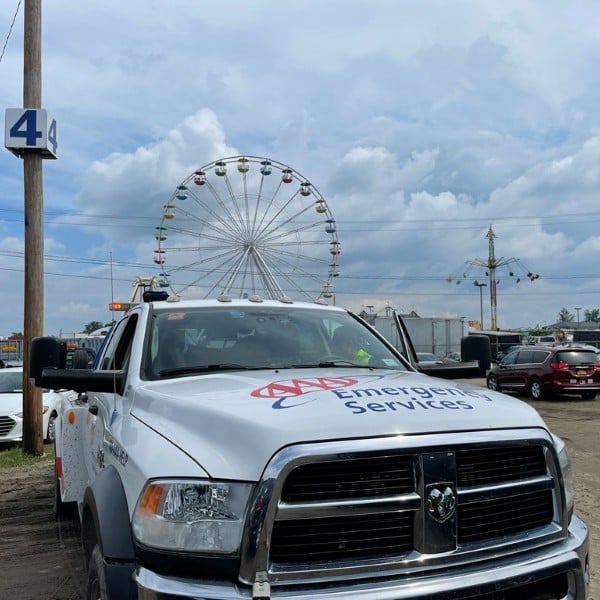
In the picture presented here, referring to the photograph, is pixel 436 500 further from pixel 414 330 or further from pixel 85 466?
pixel 414 330

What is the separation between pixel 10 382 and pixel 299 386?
36.2 ft

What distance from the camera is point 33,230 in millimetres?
9688

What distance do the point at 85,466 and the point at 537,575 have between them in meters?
2.70

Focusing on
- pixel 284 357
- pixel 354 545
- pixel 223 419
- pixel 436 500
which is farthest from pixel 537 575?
pixel 284 357

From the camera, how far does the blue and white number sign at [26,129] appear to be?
957 cm

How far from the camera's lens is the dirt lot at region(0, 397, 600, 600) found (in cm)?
432

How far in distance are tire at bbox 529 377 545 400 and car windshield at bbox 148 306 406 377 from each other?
15.9 meters

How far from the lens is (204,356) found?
367 cm

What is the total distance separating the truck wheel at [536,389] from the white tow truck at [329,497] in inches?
668

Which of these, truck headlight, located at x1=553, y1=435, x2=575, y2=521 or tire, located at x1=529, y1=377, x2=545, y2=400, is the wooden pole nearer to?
truck headlight, located at x1=553, y1=435, x2=575, y2=521

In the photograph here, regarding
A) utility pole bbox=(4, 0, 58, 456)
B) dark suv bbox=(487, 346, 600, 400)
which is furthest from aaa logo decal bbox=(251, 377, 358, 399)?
dark suv bbox=(487, 346, 600, 400)

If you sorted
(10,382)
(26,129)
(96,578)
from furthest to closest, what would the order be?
1. (10,382)
2. (26,129)
3. (96,578)

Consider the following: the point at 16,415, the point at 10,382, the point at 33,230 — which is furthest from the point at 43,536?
the point at 10,382

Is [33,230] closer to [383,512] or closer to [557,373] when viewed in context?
[383,512]
